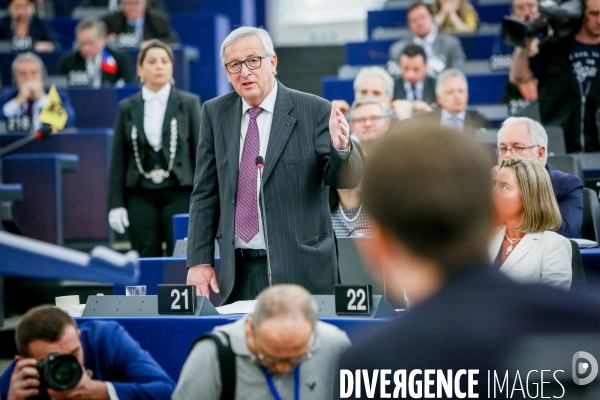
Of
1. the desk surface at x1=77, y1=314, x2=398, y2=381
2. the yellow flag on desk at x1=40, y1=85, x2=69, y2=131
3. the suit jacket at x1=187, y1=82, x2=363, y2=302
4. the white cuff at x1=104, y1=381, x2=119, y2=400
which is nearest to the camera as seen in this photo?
the white cuff at x1=104, y1=381, x2=119, y2=400

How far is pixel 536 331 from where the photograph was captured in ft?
3.46

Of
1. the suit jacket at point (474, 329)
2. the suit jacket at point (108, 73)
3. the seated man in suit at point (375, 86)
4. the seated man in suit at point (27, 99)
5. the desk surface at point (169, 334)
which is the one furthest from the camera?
the suit jacket at point (108, 73)

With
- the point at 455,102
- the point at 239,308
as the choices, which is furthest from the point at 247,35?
the point at 455,102

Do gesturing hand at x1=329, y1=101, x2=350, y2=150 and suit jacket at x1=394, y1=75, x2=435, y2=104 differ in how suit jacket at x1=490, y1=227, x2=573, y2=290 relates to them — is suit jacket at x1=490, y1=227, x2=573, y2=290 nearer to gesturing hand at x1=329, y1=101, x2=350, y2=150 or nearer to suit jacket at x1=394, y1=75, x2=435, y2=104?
gesturing hand at x1=329, y1=101, x2=350, y2=150

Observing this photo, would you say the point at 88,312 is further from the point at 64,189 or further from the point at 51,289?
the point at 64,189

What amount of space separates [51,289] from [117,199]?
3.92 feet

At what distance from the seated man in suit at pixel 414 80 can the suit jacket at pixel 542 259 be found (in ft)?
11.1

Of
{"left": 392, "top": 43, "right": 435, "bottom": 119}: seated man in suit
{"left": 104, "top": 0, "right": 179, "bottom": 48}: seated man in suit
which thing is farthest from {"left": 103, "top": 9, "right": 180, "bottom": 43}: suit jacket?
{"left": 392, "top": 43, "right": 435, "bottom": 119}: seated man in suit

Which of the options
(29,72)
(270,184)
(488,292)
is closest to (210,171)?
(270,184)

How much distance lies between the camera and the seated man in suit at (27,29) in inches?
351

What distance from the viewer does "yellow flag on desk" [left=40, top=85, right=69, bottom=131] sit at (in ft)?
16.5

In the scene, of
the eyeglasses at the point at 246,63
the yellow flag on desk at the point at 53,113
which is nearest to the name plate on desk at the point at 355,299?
the eyeglasses at the point at 246,63

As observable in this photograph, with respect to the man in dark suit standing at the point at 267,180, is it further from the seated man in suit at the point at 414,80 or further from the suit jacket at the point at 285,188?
the seated man in suit at the point at 414,80

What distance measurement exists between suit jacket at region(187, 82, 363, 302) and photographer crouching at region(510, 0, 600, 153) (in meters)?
2.71
